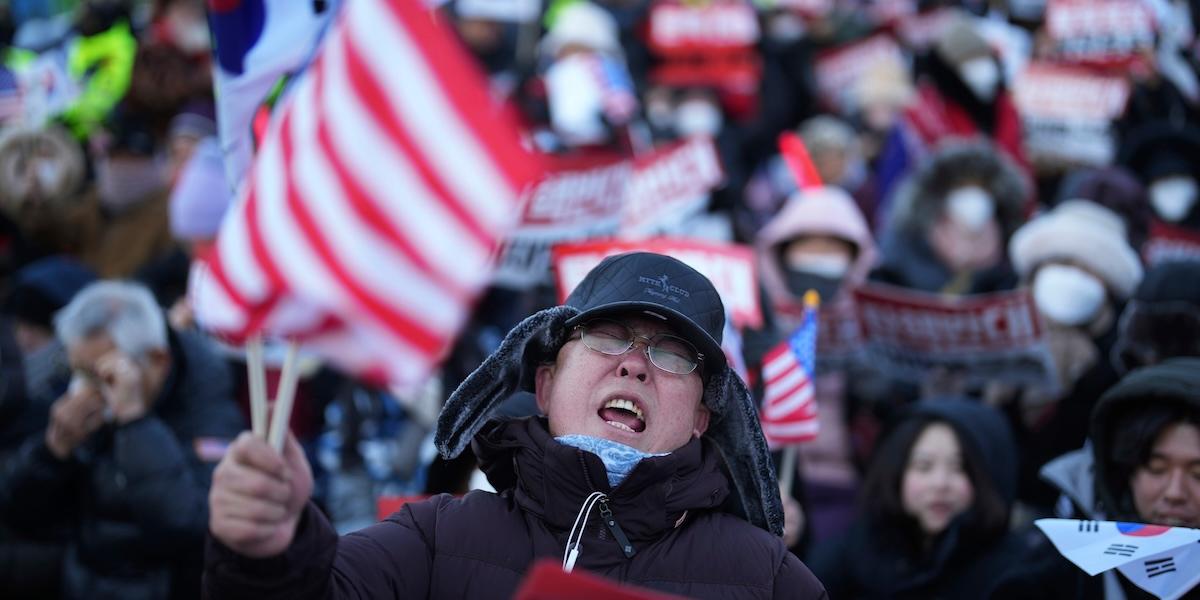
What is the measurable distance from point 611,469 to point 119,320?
2.99 m

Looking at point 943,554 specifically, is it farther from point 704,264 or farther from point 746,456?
point 746,456

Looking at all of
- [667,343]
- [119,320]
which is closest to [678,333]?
[667,343]

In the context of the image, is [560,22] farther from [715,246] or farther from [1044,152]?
[715,246]

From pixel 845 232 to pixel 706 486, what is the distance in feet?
14.8

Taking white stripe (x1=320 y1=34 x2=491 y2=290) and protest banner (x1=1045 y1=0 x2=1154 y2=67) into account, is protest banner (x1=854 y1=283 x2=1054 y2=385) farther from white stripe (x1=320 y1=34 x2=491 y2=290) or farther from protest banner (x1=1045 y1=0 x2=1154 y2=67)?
protest banner (x1=1045 y1=0 x2=1154 y2=67)

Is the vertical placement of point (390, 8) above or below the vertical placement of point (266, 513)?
above

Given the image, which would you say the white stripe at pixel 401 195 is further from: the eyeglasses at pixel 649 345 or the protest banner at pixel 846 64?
the protest banner at pixel 846 64

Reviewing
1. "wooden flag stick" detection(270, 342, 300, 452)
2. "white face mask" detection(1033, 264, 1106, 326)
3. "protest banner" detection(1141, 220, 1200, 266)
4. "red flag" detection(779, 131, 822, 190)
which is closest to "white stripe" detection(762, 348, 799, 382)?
"white face mask" detection(1033, 264, 1106, 326)

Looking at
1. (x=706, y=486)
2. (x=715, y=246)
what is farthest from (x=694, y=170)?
→ (x=706, y=486)

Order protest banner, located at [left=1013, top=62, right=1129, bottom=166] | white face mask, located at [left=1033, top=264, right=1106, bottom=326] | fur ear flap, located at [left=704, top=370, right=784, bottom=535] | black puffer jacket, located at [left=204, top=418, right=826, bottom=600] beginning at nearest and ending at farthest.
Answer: black puffer jacket, located at [left=204, top=418, right=826, bottom=600], fur ear flap, located at [left=704, top=370, right=784, bottom=535], white face mask, located at [left=1033, top=264, right=1106, bottom=326], protest banner, located at [left=1013, top=62, right=1129, bottom=166]

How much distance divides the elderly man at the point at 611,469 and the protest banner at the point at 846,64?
9.81 meters

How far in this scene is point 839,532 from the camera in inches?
244

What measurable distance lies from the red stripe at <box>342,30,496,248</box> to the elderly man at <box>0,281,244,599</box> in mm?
2879

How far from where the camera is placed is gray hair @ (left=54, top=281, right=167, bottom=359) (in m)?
5.48
